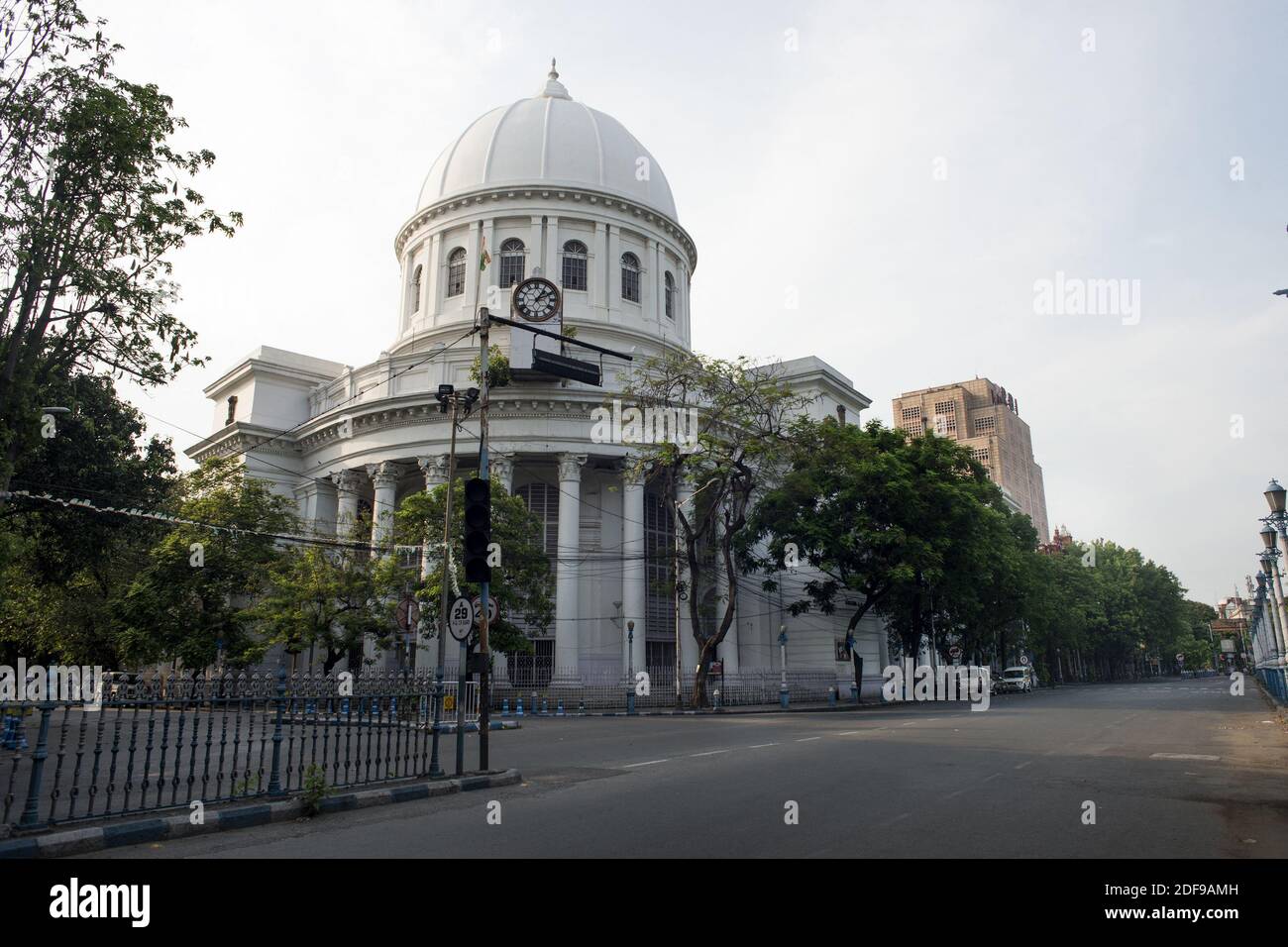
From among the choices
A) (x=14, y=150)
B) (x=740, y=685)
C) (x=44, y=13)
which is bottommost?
(x=740, y=685)

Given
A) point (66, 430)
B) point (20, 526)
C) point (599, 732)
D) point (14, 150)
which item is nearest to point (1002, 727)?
point (599, 732)

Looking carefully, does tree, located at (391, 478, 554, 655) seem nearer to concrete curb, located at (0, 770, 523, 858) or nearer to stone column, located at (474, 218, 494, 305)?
stone column, located at (474, 218, 494, 305)

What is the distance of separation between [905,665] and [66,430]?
34.5 metres

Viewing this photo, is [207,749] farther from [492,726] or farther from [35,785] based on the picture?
[492,726]

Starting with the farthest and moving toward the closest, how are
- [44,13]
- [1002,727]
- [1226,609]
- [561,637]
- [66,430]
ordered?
[1226,609] → [561,637] → [66,430] → [1002,727] → [44,13]

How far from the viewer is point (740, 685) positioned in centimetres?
3325

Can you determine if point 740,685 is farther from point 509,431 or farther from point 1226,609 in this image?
point 1226,609

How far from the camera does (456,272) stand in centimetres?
4197

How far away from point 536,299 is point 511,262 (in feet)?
20.7

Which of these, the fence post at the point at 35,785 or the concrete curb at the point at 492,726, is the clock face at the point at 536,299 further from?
the fence post at the point at 35,785

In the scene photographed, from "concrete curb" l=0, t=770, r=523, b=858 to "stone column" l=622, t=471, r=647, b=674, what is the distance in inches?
881

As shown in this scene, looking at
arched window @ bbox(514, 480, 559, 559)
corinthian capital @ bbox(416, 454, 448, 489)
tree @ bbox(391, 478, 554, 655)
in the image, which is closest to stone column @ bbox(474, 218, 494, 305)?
arched window @ bbox(514, 480, 559, 559)

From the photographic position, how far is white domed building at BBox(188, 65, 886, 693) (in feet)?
110
